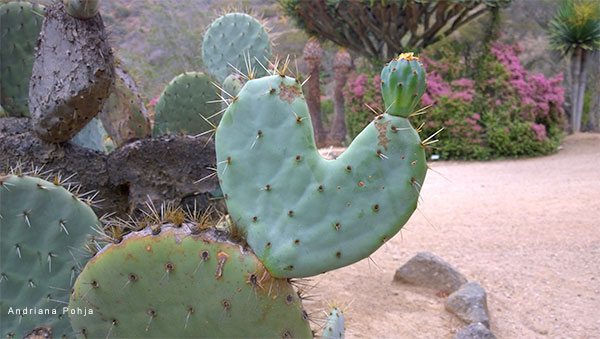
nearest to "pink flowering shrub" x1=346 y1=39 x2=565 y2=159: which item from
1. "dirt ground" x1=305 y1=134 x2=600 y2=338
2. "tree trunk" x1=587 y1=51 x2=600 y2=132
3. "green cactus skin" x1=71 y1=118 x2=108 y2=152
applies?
"tree trunk" x1=587 y1=51 x2=600 y2=132

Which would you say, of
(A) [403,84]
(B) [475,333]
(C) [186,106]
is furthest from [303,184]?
(C) [186,106]

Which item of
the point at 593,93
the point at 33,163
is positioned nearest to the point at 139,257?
the point at 33,163

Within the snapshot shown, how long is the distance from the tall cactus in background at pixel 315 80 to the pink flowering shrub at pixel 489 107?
2.21 m

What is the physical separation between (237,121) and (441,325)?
196 centimetres

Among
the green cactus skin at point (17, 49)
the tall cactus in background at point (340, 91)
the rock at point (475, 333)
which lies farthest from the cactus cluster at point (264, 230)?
the tall cactus in background at point (340, 91)

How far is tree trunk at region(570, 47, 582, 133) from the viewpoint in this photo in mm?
10625

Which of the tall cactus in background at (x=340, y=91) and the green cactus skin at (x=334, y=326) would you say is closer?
the green cactus skin at (x=334, y=326)

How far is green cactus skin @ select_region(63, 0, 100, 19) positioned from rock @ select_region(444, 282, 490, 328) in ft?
7.74

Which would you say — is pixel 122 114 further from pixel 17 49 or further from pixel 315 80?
pixel 315 80

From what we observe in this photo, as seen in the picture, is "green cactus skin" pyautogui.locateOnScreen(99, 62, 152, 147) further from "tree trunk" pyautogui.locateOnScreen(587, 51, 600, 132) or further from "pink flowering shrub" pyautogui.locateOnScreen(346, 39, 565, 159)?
"tree trunk" pyautogui.locateOnScreen(587, 51, 600, 132)

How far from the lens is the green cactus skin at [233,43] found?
3.48 meters

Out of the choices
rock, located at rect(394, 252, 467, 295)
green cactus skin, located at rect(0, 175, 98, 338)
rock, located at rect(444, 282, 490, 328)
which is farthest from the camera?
rock, located at rect(394, 252, 467, 295)

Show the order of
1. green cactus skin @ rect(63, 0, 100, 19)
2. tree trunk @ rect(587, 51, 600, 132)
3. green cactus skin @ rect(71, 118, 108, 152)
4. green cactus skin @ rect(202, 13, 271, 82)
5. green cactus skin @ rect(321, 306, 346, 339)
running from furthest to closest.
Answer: tree trunk @ rect(587, 51, 600, 132) < green cactus skin @ rect(202, 13, 271, 82) < green cactus skin @ rect(71, 118, 108, 152) < green cactus skin @ rect(63, 0, 100, 19) < green cactus skin @ rect(321, 306, 346, 339)

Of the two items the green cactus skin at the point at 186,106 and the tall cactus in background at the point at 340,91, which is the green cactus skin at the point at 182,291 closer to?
the green cactus skin at the point at 186,106
